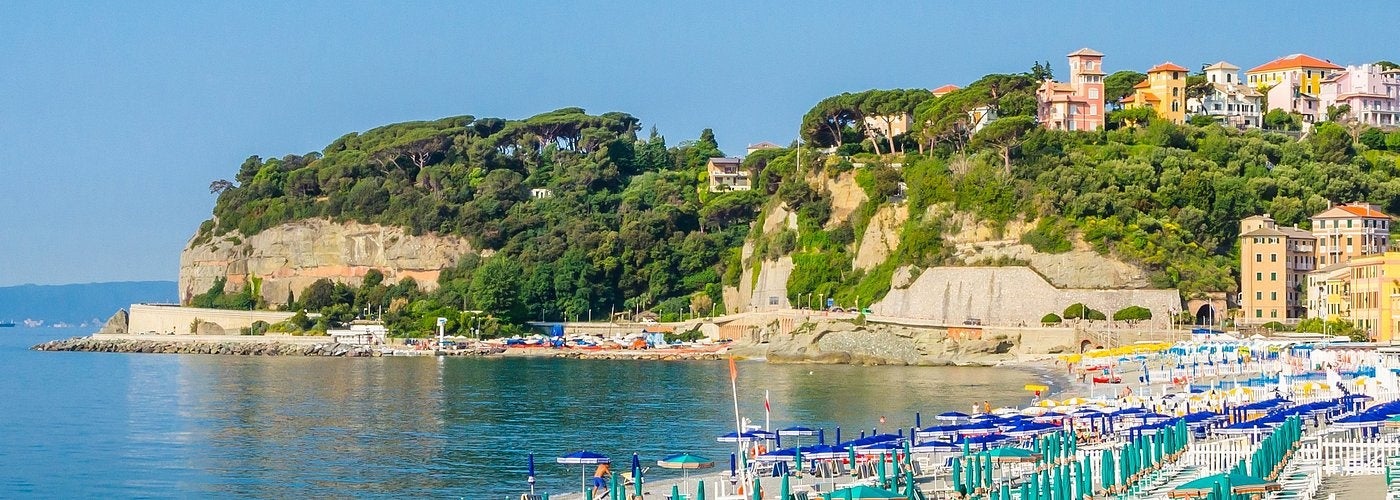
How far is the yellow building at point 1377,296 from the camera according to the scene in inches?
3159

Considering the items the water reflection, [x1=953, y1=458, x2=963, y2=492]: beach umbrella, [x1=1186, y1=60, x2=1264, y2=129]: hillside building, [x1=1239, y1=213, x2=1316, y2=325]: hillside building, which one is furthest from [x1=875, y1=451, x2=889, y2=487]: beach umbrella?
[x1=1186, y1=60, x2=1264, y2=129]: hillside building

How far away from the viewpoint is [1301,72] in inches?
4766

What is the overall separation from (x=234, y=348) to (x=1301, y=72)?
7355 centimetres

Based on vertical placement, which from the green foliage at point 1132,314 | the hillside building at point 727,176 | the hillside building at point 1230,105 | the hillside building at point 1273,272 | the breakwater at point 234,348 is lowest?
the breakwater at point 234,348

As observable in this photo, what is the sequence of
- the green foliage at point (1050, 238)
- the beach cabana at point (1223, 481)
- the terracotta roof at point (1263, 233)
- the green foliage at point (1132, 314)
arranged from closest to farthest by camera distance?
the beach cabana at point (1223, 481)
the green foliage at point (1132, 314)
the terracotta roof at point (1263, 233)
the green foliage at point (1050, 238)

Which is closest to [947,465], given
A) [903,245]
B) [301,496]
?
[301,496]

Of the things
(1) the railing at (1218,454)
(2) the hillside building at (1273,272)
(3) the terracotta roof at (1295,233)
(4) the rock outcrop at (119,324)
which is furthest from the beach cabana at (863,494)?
(4) the rock outcrop at (119,324)

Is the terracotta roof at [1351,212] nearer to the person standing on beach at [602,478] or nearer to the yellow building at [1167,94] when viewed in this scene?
the yellow building at [1167,94]

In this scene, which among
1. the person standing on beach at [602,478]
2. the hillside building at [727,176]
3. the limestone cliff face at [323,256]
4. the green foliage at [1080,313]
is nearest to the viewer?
the person standing on beach at [602,478]

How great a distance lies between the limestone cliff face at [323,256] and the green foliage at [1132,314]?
56635 millimetres

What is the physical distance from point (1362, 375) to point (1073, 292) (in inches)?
1527

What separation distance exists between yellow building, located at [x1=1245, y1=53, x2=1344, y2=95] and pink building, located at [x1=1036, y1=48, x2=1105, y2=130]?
16.0m

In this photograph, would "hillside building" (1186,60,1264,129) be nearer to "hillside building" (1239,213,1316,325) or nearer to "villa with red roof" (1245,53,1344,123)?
"villa with red roof" (1245,53,1344,123)

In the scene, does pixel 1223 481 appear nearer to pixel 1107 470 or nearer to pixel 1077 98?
pixel 1107 470
